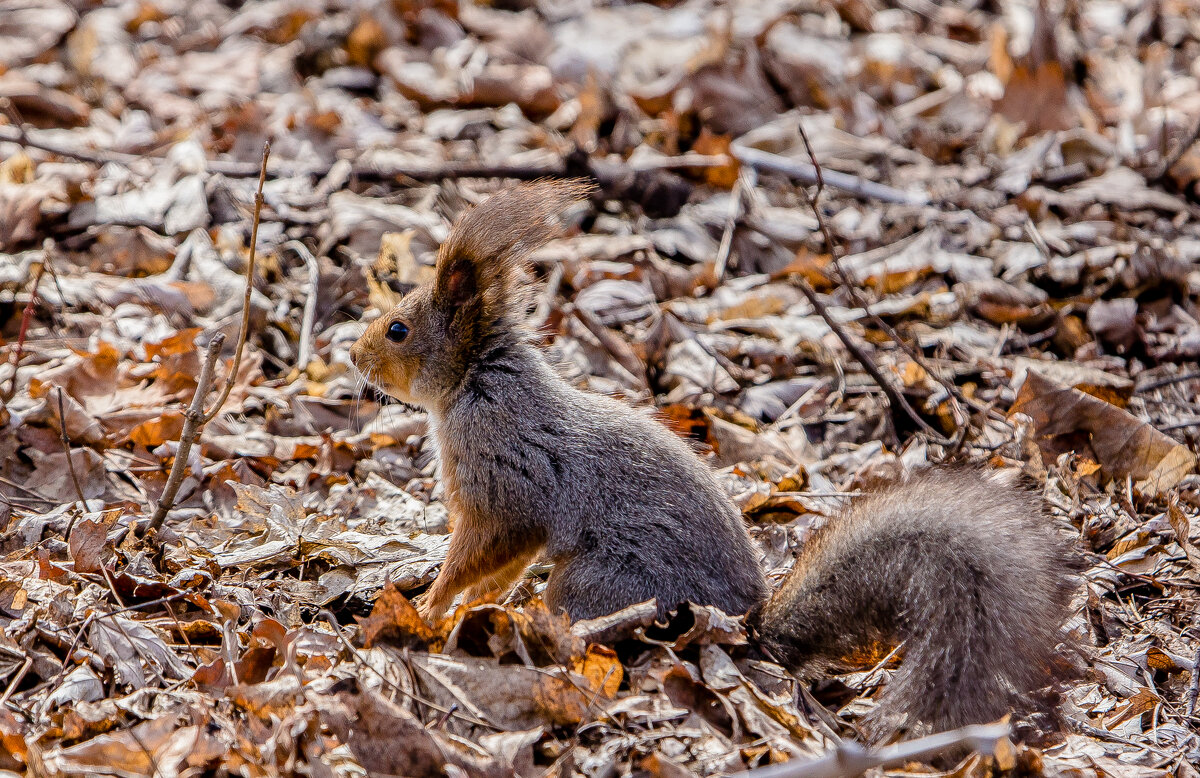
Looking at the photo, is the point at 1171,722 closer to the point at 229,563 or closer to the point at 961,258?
the point at 229,563

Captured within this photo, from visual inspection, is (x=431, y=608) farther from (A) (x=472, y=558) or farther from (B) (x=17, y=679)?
(B) (x=17, y=679)

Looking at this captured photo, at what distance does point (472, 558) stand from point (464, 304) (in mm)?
885

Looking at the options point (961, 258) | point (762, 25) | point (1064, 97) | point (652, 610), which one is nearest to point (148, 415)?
point (652, 610)

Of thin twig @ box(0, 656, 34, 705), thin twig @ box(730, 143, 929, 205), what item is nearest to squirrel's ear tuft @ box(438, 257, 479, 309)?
thin twig @ box(0, 656, 34, 705)

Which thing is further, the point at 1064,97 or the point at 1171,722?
the point at 1064,97

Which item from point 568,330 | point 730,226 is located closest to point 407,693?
point 568,330

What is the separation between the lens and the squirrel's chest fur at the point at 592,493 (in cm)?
321

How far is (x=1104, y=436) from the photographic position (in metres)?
4.34

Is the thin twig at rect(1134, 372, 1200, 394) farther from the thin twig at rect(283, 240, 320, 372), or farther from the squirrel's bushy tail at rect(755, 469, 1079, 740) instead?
the thin twig at rect(283, 240, 320, 372)

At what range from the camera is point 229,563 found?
3506 millimetres

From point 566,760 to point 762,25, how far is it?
694 centimetres

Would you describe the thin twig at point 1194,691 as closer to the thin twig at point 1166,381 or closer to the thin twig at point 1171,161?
the thin twig at point 1166,381

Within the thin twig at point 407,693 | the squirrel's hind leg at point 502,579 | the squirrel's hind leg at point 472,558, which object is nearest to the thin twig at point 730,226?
the squirrel's hind leg at point 502,579

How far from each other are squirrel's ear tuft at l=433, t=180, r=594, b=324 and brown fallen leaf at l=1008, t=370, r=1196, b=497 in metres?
2.15
